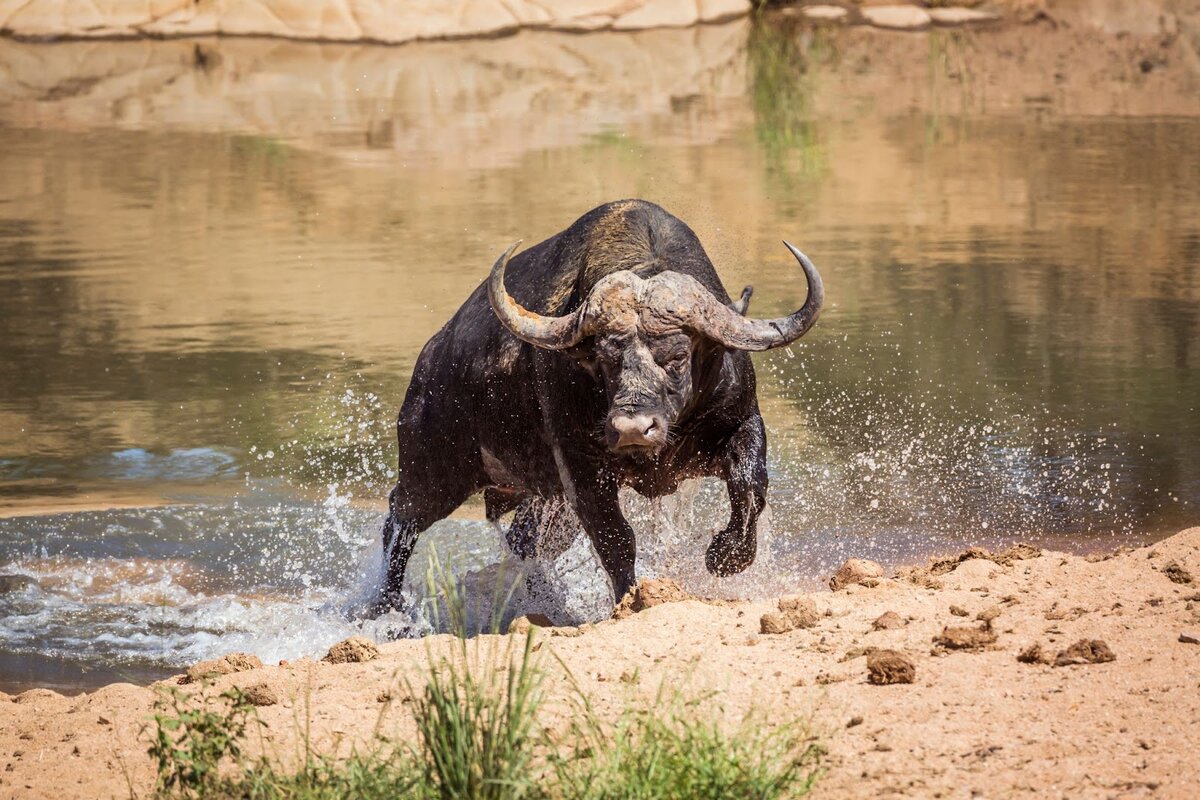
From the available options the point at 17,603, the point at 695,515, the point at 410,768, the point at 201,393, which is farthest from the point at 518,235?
the point at 410,768

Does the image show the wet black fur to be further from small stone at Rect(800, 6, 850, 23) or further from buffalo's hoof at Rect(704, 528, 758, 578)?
small stone at Rect(800, 6, 850, 23)

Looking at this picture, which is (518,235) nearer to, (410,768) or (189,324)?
(189,324)

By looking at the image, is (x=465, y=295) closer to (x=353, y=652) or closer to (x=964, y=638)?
(x=353, y=652)

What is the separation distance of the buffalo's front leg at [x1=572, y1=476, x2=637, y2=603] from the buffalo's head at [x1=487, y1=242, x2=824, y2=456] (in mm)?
393

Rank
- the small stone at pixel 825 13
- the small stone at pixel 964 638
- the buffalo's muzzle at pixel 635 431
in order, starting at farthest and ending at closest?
1. the small stone at pixel 825 13
2. the buffalo's muzzle at pixel 635 431
3. the small stone at pixel 964 638

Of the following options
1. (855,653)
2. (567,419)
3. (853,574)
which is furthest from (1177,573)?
(567,419)

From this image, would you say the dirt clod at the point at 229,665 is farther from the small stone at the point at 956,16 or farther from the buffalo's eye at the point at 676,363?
the small stone at the point at 956,16

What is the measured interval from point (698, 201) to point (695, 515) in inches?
338

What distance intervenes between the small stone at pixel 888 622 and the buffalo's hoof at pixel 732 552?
1.67m

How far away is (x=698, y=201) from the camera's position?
18.1 metres

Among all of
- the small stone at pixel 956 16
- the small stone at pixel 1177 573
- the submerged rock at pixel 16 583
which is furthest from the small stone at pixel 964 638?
the small stone at pixel 956 16

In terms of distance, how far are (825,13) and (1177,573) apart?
2989 cm

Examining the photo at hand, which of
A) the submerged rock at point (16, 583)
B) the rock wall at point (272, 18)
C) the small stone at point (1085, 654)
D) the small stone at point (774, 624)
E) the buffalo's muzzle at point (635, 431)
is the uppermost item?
the rock wall at point (272, 18)

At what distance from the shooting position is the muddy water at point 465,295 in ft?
30.8
